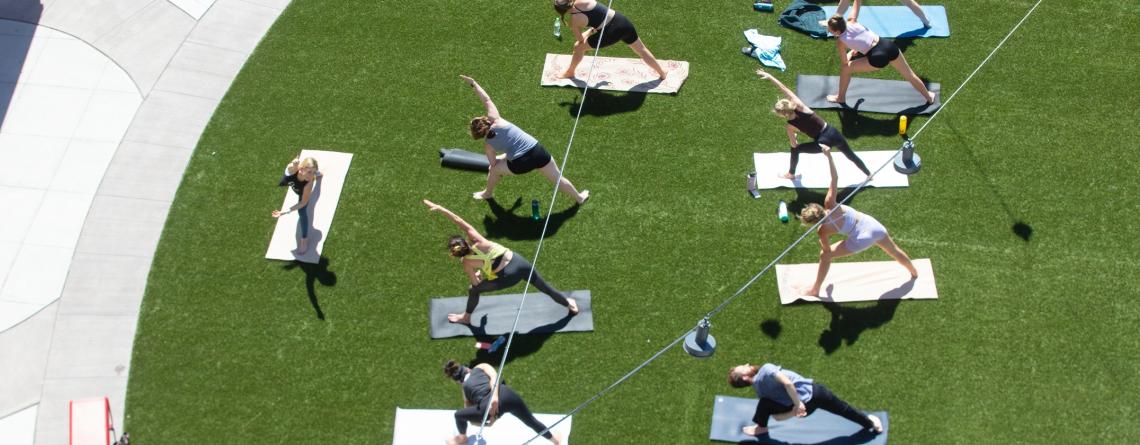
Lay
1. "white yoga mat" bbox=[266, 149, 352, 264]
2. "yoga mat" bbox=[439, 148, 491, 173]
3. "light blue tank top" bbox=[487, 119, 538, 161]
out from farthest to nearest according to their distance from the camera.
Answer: "yoga mat" bbox=[439, 148, 491, 173], "white yoga mat" bbox=[266, 149, 352, 264], "light blue tank top" bbox=[487, 119, 538, 161]

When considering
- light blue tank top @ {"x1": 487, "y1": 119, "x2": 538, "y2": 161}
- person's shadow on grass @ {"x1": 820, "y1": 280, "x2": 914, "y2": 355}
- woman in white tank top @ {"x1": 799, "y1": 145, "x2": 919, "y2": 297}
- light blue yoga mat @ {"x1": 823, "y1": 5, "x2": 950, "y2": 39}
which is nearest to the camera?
woman in white tank top @ {"x1": 799, "y1": 145, "x2": 919, "y2": 297}

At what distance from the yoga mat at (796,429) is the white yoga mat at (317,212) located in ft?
16.4

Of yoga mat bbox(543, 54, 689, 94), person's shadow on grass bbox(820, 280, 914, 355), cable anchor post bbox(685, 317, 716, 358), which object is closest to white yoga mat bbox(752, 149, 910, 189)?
person's shadow on grass bbox(820, 280, 914, 355)

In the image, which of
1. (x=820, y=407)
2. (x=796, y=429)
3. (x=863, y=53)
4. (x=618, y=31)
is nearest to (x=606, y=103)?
(x=618, y=31)

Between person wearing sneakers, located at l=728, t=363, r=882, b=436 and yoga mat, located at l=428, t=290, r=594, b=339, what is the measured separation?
2050 millimetres

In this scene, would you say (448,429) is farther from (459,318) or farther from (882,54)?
(882,54)

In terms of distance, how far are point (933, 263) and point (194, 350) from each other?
27.2 feet

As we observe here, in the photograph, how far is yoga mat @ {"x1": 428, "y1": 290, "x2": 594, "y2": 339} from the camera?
388 inches

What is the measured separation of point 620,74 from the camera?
12344mm

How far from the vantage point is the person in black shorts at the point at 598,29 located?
11.5m

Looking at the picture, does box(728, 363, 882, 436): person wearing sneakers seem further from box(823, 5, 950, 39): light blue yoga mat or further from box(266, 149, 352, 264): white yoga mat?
box(823, 5, 950, 39): light blue yoga mat

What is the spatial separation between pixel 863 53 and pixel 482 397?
250 inches

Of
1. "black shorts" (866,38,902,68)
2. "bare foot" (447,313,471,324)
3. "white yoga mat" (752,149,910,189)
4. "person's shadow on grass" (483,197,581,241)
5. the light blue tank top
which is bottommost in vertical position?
"bare foot" (447,313,471,324)

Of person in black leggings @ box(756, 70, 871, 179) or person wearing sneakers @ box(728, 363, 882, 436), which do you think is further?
person in black leggings @ box(756, 70, 871, 179)
